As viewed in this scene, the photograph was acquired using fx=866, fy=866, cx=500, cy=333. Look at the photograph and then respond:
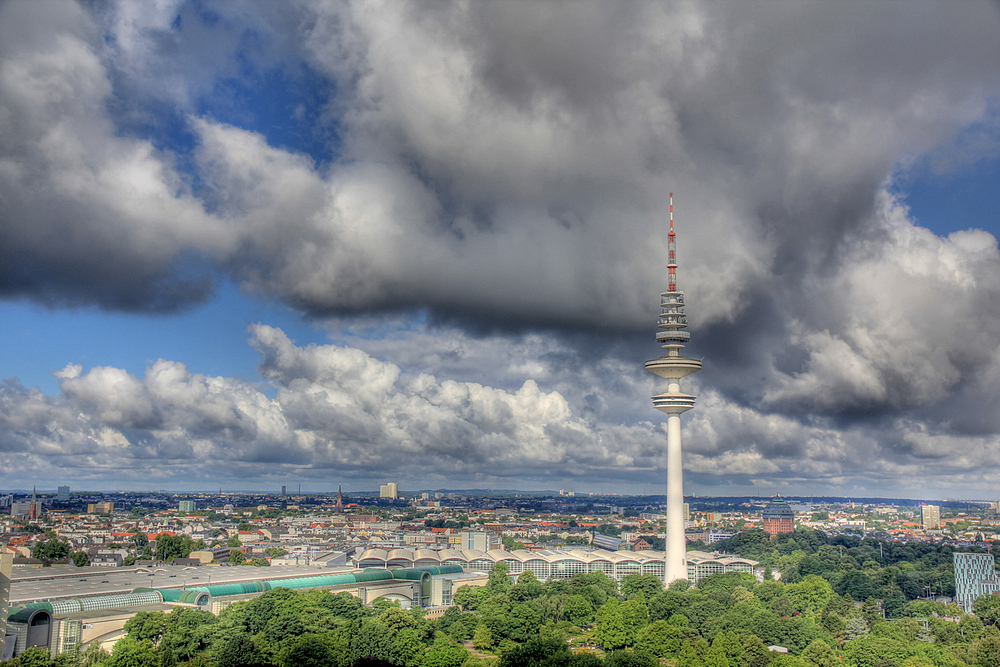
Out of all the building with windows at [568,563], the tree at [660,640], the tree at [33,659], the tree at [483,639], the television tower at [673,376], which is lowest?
the building with windows at [568,563]

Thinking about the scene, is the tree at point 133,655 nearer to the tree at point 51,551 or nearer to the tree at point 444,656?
the tree at point 444,656

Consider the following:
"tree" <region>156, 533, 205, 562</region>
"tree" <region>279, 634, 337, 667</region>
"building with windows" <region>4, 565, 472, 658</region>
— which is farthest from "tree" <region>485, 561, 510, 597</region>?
"tree" <region>156, 533, 205, 562</region>

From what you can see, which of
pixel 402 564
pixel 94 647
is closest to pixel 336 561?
pixel 402 564

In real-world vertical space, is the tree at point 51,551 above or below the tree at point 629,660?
below

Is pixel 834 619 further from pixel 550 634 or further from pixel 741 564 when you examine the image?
pixel 741 564

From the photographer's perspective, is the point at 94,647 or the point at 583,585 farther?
the point at 583,585

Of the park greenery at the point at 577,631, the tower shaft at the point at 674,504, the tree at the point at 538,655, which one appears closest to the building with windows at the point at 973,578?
the park greenery at the point at 577,631

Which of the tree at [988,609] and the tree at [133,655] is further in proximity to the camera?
the tree at [988,609]
